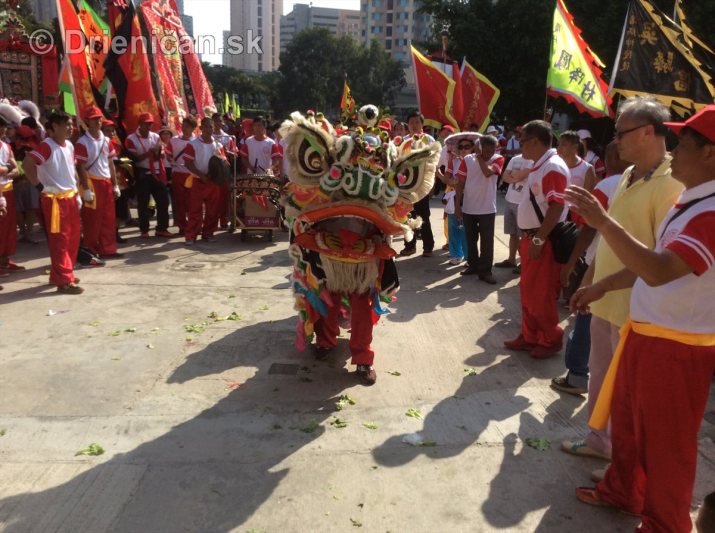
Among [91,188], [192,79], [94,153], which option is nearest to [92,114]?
[94,153]

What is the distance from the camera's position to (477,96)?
39.8 ft

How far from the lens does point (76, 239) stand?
21.9 feet

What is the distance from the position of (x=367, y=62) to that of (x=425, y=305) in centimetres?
6172

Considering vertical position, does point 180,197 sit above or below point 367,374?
above

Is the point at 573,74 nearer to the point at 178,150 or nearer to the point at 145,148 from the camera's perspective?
the point at 178,150

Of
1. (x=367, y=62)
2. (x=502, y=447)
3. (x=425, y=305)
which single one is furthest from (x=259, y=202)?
(x=367, y=62)

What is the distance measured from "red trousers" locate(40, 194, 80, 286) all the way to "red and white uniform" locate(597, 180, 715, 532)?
582 centimetres

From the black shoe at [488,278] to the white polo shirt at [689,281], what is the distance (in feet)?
15.3

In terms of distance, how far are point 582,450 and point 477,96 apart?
32.7 feet

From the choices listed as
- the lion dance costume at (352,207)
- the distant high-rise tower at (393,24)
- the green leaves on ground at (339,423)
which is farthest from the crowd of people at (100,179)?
the distant high-rise tower at (393,24)

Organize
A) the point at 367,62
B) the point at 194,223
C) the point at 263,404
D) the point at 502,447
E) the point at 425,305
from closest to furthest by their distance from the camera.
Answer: the point at 502,447 < the point at 263,404 < the point at 425,305 < the point at 194,223 < the point at 367,62

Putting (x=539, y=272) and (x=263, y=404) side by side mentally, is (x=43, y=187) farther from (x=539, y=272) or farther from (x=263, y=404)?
(x=539, y=272)

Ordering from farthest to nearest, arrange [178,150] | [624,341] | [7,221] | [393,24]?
[393,24] < [178,150] < [7,221] < [624,341]

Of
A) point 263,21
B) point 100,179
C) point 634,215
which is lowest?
point 634,215
